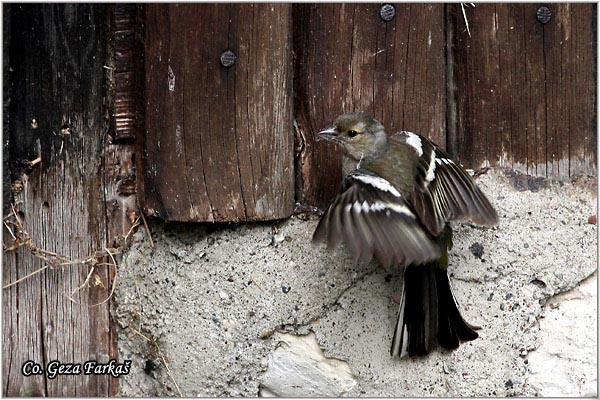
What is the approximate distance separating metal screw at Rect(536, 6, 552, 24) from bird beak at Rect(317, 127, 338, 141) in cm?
80

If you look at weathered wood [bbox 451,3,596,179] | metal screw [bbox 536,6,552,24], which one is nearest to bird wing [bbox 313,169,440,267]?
weathered wood [bbox 451,3,596,179]

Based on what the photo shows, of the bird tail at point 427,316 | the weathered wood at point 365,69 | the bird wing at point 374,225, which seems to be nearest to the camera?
the bird wing at point 374,225

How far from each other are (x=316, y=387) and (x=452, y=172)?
2.78 feet

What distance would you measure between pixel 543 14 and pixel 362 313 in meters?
1.18

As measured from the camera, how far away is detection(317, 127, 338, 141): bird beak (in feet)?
11.5

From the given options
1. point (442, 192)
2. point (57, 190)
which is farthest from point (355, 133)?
point (57, 190)

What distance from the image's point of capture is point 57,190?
3.65 metres

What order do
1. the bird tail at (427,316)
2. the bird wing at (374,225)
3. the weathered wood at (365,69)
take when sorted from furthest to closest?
the weathered wood at (365,69) < the bird tail at (427,316) < the bird wing at (374,225)

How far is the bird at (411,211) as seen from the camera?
3.29m

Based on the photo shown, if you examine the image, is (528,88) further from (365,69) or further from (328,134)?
(328,134)

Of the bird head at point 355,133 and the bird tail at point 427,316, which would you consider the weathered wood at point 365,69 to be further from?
the bird tail at point 427,316

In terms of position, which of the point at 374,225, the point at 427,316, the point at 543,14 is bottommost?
the point at 427,316

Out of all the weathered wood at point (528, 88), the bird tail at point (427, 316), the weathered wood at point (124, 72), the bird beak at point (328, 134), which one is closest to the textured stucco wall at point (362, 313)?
the bird tail at point (427, 316)

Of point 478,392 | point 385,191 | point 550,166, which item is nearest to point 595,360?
point 478,392
